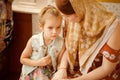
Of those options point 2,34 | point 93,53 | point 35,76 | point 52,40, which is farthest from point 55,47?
point 2,34

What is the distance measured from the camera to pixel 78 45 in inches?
59.3

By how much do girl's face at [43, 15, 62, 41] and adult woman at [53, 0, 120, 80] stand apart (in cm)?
7

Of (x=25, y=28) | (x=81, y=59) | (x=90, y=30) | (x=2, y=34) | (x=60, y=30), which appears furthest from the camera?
(x=25, y=28)

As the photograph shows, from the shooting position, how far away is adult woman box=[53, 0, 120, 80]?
4.40 ft

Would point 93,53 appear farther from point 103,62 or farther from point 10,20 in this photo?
point 10,20

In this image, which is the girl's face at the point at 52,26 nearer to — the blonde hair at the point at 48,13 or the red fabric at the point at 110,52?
the blonde hair at the point at 48,13

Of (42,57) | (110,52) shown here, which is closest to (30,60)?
(42,57)

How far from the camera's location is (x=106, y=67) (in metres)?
1.39

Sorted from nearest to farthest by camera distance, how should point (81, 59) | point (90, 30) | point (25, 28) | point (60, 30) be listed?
point (90, 30)
point (81, 59)
point (60, 30)
point (25, 28)

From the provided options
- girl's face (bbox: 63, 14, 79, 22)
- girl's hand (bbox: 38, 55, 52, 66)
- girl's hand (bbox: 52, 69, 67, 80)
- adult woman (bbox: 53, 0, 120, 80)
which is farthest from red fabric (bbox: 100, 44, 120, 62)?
girl's hand (bbox: 38, 55, 52, 66)

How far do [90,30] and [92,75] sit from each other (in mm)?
241

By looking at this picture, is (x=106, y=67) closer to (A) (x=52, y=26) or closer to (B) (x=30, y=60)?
(A) (x=52, y=26)

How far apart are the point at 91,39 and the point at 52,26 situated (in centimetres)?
27

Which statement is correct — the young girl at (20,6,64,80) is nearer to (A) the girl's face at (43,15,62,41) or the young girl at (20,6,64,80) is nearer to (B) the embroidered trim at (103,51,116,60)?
(A) the girl's face at (43,15,62,41)
